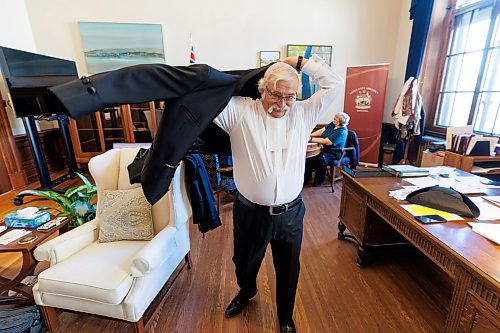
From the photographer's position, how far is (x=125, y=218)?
1.67 meters

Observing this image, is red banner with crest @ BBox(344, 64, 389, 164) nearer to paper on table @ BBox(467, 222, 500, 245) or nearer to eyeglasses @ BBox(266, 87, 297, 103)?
paper on table @ BBox(467, 222, 500, 245)

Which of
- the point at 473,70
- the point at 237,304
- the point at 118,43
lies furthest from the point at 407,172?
the point at 118,43

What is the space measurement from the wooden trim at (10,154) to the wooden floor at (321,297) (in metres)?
3.29

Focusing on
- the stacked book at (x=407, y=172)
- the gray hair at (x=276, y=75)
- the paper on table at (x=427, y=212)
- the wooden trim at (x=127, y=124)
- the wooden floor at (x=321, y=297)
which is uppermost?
the gray hair at (x=276, y=75)

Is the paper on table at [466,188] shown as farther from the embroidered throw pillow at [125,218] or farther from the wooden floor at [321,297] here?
the embroidered throw pillow at [125,218]

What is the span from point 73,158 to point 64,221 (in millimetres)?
3172

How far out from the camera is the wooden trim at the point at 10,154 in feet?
11.8

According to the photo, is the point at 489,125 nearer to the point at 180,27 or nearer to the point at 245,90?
the point at 245,90

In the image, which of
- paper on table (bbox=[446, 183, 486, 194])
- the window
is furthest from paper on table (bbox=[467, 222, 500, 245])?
the window

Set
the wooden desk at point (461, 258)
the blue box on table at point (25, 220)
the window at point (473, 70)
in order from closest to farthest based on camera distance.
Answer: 1. the wooden desk at point (461, 258)
2. the blue box on table at point (25, 220)
3. the window at point (473, 70)

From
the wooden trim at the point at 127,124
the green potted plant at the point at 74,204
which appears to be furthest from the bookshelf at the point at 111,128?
the green potted plant at the point at 74,204

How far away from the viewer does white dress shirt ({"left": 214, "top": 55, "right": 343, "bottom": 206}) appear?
3.83ft

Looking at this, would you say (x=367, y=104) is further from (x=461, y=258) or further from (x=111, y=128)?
(x=111, y=128)

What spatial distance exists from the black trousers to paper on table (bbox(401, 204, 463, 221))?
63cm
